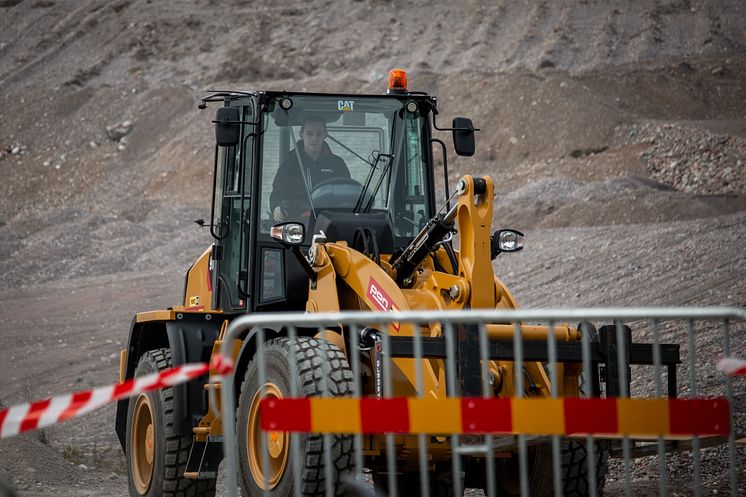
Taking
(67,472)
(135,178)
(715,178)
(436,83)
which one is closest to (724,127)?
(715,178)

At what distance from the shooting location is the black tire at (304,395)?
6496 mm

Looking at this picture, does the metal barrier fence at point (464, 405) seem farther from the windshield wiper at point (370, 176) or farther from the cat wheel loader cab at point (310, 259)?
the windshield wiper at point (370, 176)

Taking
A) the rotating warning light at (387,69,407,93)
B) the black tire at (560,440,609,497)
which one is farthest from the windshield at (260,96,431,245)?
the black tire at (560,440,609,497)

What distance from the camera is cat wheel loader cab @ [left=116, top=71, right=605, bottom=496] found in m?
7.14

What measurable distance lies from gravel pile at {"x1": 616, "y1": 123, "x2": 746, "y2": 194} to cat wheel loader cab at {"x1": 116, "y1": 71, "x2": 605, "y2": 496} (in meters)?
19.3

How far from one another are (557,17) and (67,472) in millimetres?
31275

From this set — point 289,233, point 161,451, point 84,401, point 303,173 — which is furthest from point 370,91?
point 84,401

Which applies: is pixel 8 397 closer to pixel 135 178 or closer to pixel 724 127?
pixel 135 178

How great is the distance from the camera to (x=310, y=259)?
25.9ft

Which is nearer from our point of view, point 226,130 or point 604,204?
point 226,130

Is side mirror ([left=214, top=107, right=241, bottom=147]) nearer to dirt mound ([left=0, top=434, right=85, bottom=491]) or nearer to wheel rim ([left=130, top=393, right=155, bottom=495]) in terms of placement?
wheel rim ([left=130, top=393, right=155, bottom=495])

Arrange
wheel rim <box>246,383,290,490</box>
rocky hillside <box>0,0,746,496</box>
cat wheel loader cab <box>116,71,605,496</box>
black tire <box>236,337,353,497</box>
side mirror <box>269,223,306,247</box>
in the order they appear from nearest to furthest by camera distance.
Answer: black tire <box>236,337,353,497</box> → wheel rim <box>246,383,290,490</box> → cat wheel loader cab <box>116,71,605,496</box> → side mirror <box>269,223,306,247</box> → rocky hillside <box>0,0,746,496</box>

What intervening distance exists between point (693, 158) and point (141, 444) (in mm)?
22056

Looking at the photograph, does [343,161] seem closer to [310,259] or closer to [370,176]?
[370,176]
